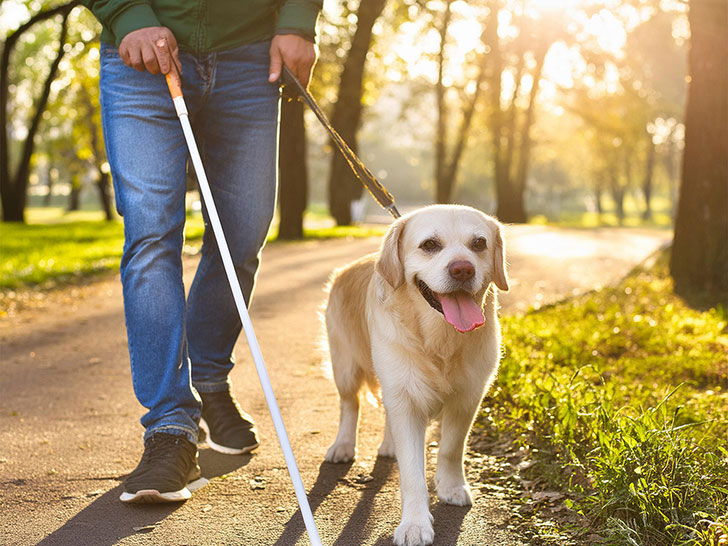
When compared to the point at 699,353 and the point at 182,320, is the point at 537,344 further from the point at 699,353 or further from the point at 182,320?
the point at 182,320

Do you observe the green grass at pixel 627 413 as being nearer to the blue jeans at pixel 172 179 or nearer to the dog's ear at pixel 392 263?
Answer: the dog's ear at pixel 392 263

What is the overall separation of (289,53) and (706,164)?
21.7ft

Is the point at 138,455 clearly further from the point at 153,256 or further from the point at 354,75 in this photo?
the point at 354,75

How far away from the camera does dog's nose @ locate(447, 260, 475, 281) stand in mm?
3139

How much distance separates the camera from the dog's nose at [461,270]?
314 cm

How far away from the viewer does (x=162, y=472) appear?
321cm

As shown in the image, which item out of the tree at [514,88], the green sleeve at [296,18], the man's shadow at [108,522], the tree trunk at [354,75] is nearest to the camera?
the man's shadow at [108,522]

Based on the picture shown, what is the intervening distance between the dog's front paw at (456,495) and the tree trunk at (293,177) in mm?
14271

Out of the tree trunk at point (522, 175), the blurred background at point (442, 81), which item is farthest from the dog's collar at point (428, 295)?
the tree trunk at point (522, 175)

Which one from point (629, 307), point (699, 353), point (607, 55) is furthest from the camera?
point (607, 55)

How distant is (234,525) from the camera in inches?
122

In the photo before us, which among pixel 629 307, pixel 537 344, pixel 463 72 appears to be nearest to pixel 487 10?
pixel 463 72

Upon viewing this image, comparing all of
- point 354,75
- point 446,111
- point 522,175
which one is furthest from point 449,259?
point 522,175

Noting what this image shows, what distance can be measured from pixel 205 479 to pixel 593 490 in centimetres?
155
